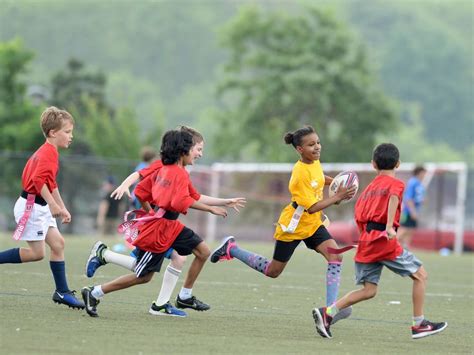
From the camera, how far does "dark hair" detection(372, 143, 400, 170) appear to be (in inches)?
384

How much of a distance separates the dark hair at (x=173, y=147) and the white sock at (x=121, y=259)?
936 mm

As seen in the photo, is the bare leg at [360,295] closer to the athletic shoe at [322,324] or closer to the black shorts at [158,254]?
the athletic shoe at [322,324]

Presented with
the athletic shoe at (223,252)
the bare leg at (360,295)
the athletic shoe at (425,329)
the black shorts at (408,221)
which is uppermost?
the black shorts at (408,221)

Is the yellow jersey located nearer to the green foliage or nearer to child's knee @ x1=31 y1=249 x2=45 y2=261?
child's knee @ x1=31 y1=249 x2=45 y2=261

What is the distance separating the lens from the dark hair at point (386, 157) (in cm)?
974

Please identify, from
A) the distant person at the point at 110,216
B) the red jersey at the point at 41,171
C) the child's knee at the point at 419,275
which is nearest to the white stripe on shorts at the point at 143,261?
the red jersey at the point at 41,171

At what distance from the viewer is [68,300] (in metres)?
10.5

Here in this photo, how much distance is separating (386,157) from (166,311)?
243 centimetres

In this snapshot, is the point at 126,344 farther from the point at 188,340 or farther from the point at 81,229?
the point at 81,229

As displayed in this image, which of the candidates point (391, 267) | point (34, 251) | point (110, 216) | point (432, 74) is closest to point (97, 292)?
point (34, 251)

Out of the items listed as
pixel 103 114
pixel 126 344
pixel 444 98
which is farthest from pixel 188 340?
pixel 444 98

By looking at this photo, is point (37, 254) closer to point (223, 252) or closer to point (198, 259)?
point (198, 259)

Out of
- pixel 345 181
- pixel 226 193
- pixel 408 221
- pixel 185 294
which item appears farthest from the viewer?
pixel 226 193

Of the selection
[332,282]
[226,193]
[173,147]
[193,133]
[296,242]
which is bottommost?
[332,282]
